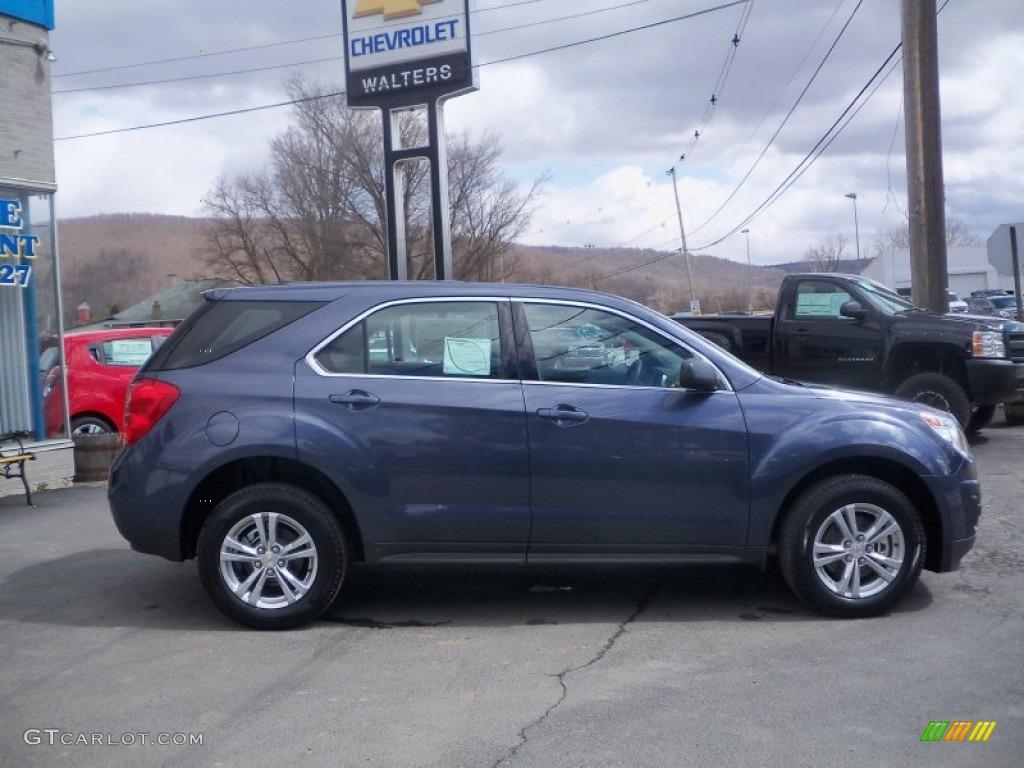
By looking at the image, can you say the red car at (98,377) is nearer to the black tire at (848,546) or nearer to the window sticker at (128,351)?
the window sticker at (128,351)

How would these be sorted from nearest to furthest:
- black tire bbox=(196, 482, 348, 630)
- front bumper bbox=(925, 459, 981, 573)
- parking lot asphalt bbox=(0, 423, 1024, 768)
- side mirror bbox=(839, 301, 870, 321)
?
parking lot asphalt bbox=(0, 423, 1024, 768) → black tire bbox=(196, 482, 348, 630) → front bumper bbox=(925, 459, 981, 573) → side mirror bbox=(839, 301, 870, 321)

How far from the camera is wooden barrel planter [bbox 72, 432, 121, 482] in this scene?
12336 mm

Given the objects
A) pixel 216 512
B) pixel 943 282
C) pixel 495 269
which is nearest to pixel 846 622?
pixel 216 512

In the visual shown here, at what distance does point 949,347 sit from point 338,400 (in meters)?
8.61

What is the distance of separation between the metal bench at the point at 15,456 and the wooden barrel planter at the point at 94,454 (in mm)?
604

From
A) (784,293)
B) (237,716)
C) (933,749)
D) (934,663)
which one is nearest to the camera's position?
(933,749)

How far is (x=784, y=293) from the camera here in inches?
529

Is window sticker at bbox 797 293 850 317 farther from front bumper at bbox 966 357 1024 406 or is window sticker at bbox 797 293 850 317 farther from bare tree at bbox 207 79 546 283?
bare tree at bbox 207 79 546 283

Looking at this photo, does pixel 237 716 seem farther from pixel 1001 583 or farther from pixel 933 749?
pixel 1001 583

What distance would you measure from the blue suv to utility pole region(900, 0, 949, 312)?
10.1 m

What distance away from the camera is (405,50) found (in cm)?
1603

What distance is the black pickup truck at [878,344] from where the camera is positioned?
12.3 meters

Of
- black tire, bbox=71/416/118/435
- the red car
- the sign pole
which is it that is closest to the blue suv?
the red car

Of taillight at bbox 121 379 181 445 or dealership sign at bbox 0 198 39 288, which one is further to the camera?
dealership sign at bbox 0 198 39 288
